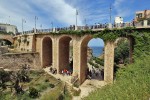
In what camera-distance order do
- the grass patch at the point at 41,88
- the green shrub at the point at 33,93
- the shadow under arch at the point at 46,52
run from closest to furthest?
the grass patch at the point at 41,88
the green shrub at the point at 33,93
the shadow under arch at the point at 46,52

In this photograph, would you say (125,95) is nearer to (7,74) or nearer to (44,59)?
(7,74)

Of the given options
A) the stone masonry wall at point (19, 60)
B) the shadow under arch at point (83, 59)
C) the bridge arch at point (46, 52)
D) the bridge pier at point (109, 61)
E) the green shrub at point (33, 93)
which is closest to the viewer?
the green shrub at point (33, 93)

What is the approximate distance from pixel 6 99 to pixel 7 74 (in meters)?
7.71

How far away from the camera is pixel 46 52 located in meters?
38.0

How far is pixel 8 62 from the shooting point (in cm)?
3297

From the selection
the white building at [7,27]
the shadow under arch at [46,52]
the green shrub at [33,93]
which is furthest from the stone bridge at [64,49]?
the white building at [7,27]

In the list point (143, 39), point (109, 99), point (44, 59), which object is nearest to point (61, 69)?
point (44, 59)

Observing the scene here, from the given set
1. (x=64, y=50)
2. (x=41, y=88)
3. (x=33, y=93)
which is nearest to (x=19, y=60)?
(x=64, y=50)

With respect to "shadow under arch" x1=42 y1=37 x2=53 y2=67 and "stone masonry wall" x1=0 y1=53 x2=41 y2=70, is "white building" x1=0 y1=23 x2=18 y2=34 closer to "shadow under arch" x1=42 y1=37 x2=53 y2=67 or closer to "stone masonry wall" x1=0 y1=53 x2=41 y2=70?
"shadow under arch" x1=42 y1=37 x2=53 y2=67

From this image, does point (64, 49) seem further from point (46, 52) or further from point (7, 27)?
point (7, 27)

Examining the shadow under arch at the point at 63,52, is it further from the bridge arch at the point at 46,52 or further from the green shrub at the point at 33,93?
the green shrub at the point at 33,93

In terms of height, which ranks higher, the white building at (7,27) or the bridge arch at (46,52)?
the white building at (7,27)

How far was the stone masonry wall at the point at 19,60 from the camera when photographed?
32625 mm

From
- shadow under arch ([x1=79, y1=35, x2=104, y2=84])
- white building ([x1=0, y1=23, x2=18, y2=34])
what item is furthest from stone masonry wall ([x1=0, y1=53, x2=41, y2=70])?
white building ([x1=0, y1=23, x2=18, y2=34])
